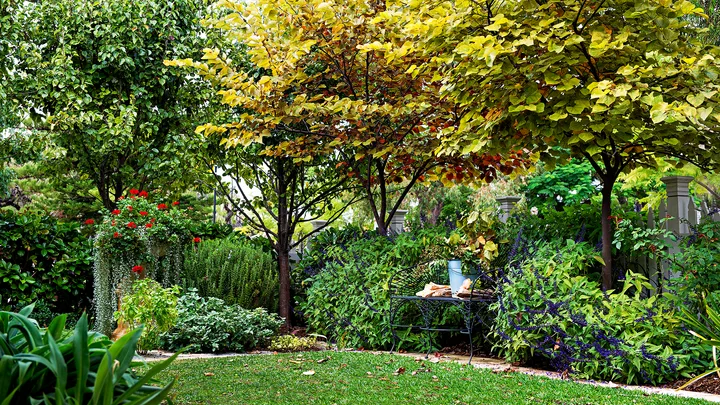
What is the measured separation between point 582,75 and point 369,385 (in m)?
2.98

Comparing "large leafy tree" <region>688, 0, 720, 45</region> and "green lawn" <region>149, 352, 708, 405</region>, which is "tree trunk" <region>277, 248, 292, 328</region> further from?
"large leafy tree" <region>688, 0, 720, 45</region>

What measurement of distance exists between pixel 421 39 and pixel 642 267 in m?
2.77

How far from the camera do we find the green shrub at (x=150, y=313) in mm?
5898

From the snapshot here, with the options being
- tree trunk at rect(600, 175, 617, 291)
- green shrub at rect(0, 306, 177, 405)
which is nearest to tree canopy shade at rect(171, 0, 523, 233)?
tree trunk at rect(600, 175, 617, 291)

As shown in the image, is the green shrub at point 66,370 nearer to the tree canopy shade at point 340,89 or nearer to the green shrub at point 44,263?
the tree canopy shade at point 340,89

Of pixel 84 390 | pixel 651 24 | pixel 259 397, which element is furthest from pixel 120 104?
pixel 84 390

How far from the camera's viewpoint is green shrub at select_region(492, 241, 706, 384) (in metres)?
4.36

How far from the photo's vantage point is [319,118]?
7.09 m

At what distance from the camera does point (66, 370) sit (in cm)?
159

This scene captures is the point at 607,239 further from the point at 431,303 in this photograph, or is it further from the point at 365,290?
the point at 365,290

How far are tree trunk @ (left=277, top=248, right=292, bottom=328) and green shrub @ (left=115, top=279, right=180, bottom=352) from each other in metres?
1.93

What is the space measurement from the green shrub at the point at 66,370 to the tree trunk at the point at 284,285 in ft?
19.7

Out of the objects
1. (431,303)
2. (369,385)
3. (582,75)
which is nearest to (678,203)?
(582,75)

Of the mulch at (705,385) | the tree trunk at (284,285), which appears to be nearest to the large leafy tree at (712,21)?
the mulch at (705,385)
